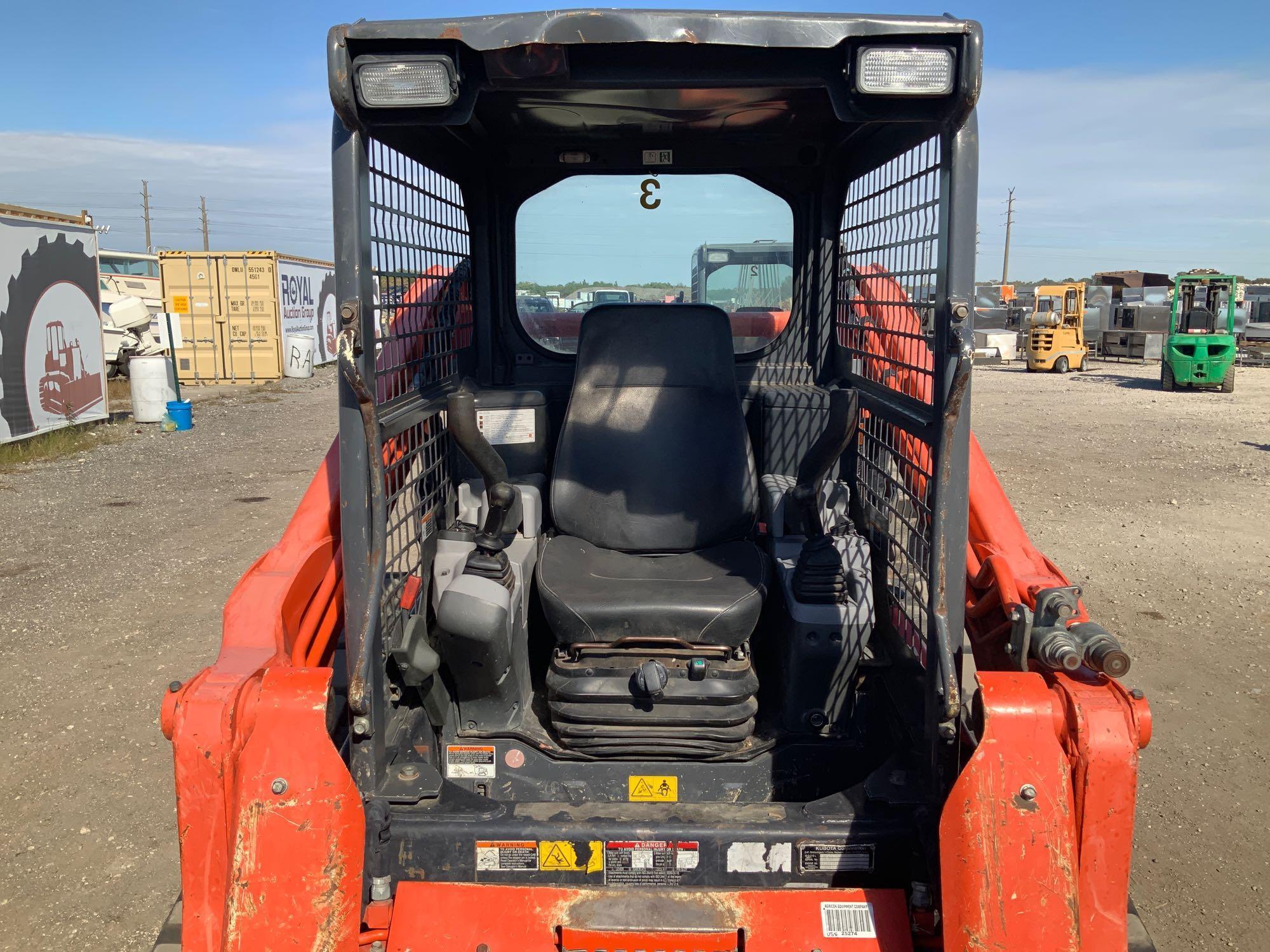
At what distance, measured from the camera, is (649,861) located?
91.3 inches

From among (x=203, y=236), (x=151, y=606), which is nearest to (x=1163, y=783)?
(x=151, y=606)

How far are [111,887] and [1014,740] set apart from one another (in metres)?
2.91

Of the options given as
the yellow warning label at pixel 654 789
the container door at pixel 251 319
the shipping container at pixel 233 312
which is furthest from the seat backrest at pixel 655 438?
the container door at pixel 251 319

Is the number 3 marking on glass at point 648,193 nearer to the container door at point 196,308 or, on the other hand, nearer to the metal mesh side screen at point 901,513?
the metal mesh side screen at point 901,513

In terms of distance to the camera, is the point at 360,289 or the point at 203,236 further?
the point at 203,236

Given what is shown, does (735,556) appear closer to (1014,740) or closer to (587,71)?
(1014,740)

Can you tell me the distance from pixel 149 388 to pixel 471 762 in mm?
12898

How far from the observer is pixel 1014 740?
2020 millimetres

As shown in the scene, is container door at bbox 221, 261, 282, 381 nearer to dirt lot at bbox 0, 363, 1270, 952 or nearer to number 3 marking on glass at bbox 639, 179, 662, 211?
dirt lot at bbox 0, 363, 1270, 952

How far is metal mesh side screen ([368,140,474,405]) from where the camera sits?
2.59 metres

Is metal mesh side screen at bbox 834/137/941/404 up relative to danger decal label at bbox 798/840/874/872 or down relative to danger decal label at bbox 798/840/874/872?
up

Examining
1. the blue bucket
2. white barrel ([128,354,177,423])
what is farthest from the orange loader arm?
white barrel ([128,354,177,423])

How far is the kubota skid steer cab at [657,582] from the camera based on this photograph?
6.68ft

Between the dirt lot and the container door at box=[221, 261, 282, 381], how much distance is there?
7406 mm
